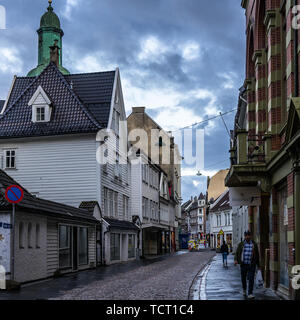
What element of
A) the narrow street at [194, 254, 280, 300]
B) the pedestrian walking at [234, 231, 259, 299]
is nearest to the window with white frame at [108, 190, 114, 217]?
the narrow street at [194, 254, 280, 300]

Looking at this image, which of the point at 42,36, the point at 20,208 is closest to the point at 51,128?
the point at 20,208

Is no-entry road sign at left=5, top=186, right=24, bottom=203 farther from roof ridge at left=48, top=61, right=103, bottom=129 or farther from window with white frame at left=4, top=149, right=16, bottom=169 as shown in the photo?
window with white frame at left=4, top=149, right=16, bottom=169

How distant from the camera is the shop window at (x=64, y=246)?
2405 cm

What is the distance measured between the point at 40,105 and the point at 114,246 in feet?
31.2

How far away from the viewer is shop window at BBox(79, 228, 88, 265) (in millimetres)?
27034

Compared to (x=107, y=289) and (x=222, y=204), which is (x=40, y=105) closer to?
(x=107, y=289)

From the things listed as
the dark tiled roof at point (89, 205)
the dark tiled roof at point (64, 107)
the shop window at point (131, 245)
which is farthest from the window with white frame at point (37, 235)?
the shop window at point (131, 245)

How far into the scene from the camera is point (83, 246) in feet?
90.5

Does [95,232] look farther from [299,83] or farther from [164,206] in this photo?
[164,206]

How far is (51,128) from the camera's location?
104ft

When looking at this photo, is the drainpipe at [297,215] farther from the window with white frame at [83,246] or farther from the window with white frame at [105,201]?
the window with white frame at [105,201]

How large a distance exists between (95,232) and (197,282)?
11.7m

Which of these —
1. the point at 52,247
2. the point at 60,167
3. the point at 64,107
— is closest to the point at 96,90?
the point at 64,107

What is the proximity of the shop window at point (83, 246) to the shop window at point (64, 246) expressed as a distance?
5.83ft
